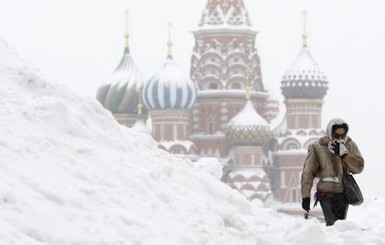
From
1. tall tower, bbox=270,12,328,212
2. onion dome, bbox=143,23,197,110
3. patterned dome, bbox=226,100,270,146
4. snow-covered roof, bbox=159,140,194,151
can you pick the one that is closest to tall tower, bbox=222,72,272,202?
patterned dome, bbox=226,100,270,146

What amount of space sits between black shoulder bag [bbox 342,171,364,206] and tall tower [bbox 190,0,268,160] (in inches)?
1826

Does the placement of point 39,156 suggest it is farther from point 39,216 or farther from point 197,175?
point 197,175

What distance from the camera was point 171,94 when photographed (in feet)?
170

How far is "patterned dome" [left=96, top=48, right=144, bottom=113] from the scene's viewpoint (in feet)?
177

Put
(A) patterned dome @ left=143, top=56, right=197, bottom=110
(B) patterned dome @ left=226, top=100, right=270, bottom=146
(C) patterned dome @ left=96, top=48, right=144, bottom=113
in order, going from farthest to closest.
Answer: (C) patterned dome @ left=96, top=48, right=144, bottom=113, (A) patterned dome @ left=143, top=56, right=197, bottom=110, (B) patterned dome @ left=226, top=100, right=270, bottom=146

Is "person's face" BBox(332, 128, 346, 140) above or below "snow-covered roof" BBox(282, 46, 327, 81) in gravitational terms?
above

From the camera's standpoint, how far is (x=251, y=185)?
50.8 m

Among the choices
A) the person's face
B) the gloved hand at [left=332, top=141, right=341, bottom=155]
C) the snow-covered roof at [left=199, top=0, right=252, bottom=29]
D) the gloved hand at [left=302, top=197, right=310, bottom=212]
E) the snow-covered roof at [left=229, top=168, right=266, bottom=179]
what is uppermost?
the person's face

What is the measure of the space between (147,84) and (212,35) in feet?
10.5

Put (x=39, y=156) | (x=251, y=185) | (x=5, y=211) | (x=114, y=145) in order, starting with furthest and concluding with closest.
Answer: (x=251, y=185) < (x=114, y=145) < (x=39, y=156) < (x=5, y=211)

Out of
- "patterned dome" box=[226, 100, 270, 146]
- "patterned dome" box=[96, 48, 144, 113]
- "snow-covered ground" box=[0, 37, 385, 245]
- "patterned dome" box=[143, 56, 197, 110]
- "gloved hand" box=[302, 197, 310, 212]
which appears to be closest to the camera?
"snow-covered ground" box=[0, 37, 385, 245]

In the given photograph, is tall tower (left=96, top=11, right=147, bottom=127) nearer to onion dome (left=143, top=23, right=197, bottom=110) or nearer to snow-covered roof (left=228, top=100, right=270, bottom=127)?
onion dome (left=143, top=23, right=197, bottom=110)

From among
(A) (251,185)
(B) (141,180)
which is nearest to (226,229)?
(B) (141,180)

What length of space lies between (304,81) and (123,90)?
7087 millimetres
